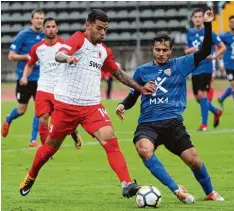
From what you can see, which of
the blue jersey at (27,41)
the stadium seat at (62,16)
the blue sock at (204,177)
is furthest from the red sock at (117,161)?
the stadium seat at (62,16)

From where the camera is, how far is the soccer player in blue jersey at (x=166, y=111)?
871 cm

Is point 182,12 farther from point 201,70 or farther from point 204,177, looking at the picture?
point 204,177

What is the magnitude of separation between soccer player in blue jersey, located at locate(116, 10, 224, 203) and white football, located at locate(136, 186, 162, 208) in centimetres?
29

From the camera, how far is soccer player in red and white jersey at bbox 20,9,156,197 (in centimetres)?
896

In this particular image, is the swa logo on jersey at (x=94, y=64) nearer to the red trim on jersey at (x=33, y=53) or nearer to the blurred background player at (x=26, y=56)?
the red trim on jersey at (x=33, y=53)

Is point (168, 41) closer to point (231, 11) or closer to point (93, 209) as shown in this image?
point (93, 209)

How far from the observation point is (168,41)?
29.3ft

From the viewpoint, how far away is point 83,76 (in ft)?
30.0

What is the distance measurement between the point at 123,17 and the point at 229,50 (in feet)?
65.5

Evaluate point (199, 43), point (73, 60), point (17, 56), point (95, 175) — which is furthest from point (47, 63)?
point (199, 43)

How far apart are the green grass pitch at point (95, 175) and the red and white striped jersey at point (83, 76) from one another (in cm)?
110

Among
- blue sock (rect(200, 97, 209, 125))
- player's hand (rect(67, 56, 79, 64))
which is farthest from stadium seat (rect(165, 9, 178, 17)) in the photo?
player's hand (rect(67, 56, 79, 64))

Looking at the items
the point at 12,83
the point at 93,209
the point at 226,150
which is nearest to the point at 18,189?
the point at 93,209

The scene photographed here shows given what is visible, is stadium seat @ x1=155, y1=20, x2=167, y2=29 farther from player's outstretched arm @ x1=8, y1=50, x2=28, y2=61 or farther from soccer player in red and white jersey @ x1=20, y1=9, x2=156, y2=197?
soccer player in red and white jersey @ x1=20, y1=9, x2=156, y2=197
